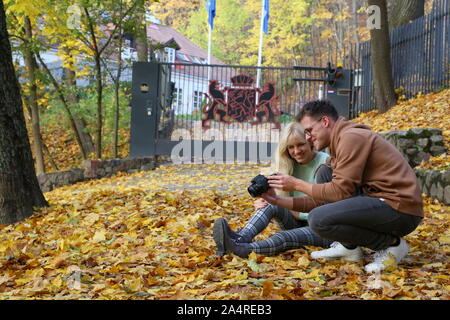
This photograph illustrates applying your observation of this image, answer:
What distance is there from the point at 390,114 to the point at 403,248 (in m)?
8.95

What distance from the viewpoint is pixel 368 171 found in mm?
3412

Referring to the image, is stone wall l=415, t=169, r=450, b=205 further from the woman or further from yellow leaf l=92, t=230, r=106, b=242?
yellow leaf l=92, t=230, r=106, b=242

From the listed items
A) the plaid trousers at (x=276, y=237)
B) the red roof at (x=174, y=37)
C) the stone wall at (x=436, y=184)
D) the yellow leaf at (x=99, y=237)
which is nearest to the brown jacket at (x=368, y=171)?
the plaid trousers at (x=276, y=237)

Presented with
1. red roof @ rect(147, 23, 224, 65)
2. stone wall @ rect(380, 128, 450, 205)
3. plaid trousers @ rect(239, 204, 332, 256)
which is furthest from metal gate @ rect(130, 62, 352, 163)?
red roof @ rect(147, 23, 224, 65)

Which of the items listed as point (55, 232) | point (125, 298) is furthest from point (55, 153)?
point (125, 298)

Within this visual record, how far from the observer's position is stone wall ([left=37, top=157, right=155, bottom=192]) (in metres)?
11.9

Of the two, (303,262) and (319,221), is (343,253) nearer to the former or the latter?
(303,262)

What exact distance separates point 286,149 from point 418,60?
979 cm

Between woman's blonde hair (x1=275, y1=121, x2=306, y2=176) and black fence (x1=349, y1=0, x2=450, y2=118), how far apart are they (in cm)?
869

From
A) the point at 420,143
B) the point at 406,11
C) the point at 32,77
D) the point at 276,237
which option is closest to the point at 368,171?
the point at 276,237

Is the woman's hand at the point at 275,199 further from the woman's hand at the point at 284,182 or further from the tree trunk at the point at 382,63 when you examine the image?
the tree trunk at the point at 382,63

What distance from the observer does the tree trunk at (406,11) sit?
46.1 feet

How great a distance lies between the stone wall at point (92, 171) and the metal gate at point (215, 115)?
22.2 inches

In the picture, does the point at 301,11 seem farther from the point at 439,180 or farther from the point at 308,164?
the point at 308,164
